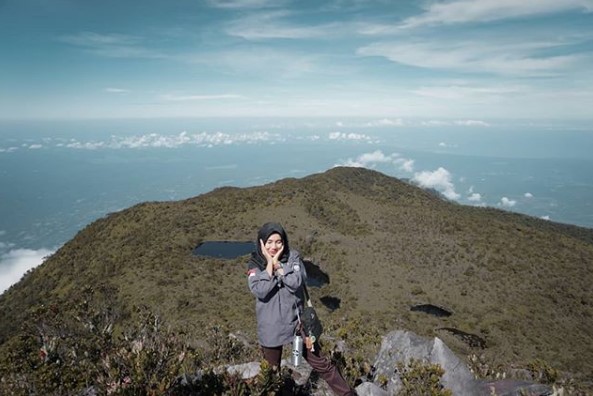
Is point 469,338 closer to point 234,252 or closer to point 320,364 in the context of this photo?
point 234,252

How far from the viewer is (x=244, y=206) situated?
55.3 m

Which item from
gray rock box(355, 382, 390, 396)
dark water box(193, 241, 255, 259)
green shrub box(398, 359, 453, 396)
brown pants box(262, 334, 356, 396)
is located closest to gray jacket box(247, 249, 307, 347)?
brown pants box(262, 334, 356, 396)

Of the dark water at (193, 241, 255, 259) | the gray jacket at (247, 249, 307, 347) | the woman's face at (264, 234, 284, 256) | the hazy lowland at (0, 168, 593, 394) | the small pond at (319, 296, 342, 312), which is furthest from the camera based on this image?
the dark water at (193, 241, 255, 259)

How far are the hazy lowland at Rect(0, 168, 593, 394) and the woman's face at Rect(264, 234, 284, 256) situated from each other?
69.7ft

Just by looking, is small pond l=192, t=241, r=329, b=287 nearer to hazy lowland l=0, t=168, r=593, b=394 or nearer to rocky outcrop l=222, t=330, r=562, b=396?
hazy lowland l=0, t=168, r=593, b=394

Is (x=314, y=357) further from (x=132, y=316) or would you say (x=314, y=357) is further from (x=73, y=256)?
(x=73, y=256)

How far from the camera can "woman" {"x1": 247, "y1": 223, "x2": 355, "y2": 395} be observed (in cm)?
543

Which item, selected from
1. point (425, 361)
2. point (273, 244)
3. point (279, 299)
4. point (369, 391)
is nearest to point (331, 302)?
point (425, 361)

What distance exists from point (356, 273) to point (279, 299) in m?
39.9

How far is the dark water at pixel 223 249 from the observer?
45.0 metres

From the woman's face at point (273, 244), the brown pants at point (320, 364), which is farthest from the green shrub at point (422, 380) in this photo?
the woman's face at point (273, 244)

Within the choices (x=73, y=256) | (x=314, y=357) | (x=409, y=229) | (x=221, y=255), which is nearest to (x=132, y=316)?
(x=221, y=255)

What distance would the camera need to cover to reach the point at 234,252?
1800 inches

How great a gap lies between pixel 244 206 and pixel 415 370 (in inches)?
1941
